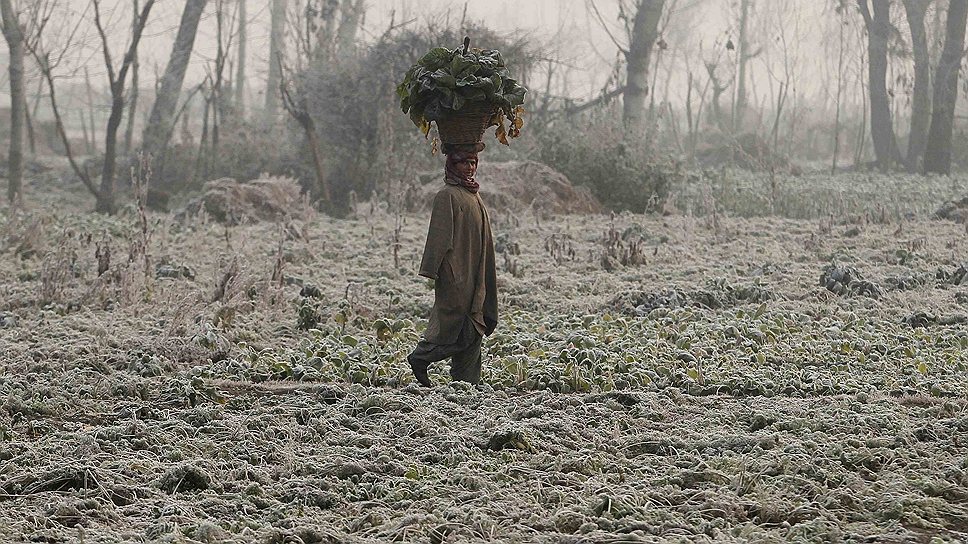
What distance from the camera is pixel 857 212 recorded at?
13430 millimetres

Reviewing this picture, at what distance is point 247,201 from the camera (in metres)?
13.8

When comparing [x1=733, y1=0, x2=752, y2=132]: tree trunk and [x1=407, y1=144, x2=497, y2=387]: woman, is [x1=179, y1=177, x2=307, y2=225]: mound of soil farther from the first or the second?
[x1=733, y1=0, x2=752, y2=132]: tree trunk

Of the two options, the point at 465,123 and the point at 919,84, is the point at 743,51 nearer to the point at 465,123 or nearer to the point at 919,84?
the point at 919,84

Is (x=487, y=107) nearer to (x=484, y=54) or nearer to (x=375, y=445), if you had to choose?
(x=484, y=54)

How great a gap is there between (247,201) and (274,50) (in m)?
11.7

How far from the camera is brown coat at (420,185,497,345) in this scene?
17.3 ft

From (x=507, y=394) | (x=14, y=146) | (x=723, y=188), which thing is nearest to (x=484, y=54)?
(x=507, y=394)

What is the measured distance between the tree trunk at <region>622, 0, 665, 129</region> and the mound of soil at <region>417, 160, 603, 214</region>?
4719mm

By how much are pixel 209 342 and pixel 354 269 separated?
3403 millimetres

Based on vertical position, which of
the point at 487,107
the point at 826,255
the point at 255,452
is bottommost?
the point at 255,452

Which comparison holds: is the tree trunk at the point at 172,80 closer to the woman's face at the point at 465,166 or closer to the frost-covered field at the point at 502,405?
the frost-covered field at the point at 502,405

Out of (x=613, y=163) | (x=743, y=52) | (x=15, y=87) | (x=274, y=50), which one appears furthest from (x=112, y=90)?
(x=743, y=52)

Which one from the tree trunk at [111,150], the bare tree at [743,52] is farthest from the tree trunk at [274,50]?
the bare tree at [743,52]

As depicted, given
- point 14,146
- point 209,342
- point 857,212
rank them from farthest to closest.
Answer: point 14,146 < point 857,212 < point 209,342
